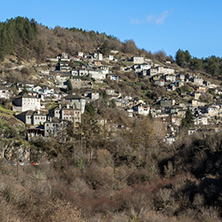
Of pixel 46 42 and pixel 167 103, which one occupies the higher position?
pixel 46 42

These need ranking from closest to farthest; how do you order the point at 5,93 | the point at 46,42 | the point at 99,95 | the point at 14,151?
the point at 14,151, the point at 5,93, the point at 99,95, the point at 46,42

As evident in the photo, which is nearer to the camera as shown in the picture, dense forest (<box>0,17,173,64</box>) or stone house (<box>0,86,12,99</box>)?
stone house (<box>0,86,12,99</box>)

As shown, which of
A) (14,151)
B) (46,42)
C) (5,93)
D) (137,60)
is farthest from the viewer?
(137,60)

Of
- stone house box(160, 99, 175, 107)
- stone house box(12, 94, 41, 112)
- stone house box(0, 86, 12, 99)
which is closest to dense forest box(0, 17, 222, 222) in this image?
stone house box(12, 94, 41, 112)

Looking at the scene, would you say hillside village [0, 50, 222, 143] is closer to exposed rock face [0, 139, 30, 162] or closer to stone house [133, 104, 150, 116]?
stone house [133, 104, 150, 116]

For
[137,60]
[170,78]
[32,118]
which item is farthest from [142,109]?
[137,60]

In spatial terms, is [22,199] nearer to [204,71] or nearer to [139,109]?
[139,109]

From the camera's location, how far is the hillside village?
44.0 m

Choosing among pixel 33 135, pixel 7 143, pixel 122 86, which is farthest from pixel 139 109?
pixel 7 143

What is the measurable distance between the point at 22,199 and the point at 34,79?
160ft

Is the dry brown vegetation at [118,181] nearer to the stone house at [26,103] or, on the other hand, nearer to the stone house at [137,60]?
the stone house at [26,103]

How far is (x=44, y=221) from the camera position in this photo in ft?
44.2

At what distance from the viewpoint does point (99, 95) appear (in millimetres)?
61750

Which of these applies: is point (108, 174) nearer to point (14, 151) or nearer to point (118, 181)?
point (118, 181)
